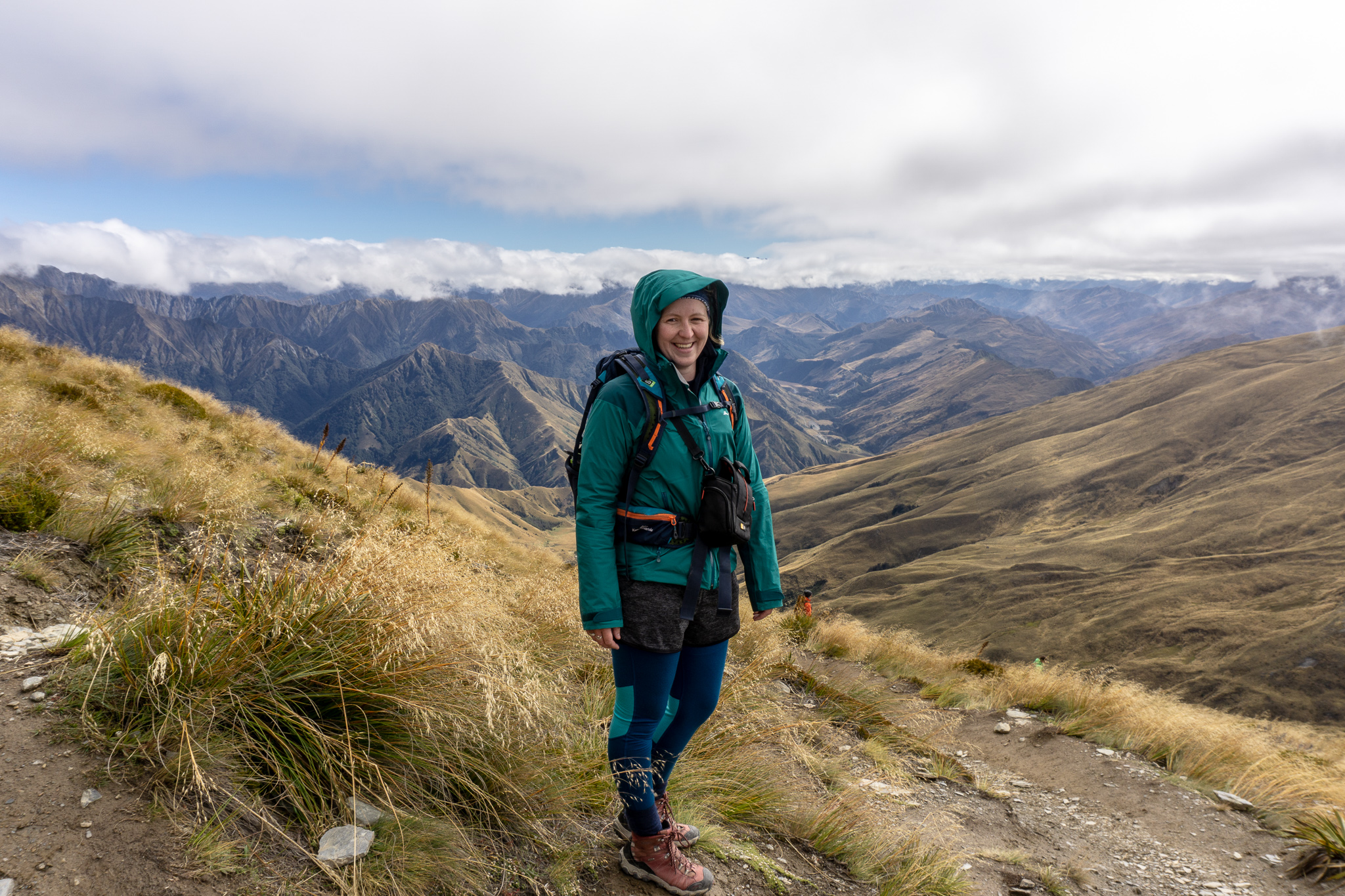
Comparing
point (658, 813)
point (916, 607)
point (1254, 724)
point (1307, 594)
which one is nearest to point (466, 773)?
point (658, 813)

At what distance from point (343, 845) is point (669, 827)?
62.2 inches

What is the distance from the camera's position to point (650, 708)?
2.94m

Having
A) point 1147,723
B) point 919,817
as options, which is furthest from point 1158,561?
point 919,817

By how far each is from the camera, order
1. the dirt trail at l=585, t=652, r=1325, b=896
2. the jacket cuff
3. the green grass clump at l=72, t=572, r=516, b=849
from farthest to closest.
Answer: the dirt trail at l=585, t=652, r=1325, b=896
the jacket cuff
the green grass clump at l=72, t=572, r=516, b=849

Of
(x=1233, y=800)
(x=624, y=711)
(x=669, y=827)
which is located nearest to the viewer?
(x=624, y=711)

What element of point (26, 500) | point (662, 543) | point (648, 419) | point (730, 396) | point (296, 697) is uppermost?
point (730, 396)

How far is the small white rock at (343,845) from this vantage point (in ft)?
7.93

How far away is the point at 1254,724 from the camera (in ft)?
31.7

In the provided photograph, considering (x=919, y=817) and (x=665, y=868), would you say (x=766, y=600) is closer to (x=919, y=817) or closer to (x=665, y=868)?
(x=665, y=868)

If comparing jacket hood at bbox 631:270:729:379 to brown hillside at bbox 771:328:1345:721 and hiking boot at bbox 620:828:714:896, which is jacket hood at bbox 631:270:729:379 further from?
brown hillside at bbox 771:328:1345:721

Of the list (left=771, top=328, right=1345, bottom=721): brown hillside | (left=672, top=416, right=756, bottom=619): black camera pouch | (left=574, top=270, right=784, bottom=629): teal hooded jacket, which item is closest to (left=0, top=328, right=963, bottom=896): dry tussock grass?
(left=574, top=270, right=784, bottom=629): teal hooded jacket

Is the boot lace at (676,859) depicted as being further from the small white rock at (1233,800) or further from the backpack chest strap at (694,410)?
the small white rock at (1233,800)

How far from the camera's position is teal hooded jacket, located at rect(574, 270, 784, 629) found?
271 centimetres

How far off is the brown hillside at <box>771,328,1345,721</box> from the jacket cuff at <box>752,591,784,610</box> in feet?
215
